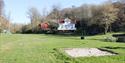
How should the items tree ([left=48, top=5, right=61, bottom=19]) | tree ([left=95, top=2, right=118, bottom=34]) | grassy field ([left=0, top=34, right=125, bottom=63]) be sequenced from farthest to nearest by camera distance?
tree ([left=48, top=5, right=61, bottom=19])
tree ([left=95, top=2, right=118, bottom=34])
grassy field ([left=0, top=34, right=125, bottom=63])

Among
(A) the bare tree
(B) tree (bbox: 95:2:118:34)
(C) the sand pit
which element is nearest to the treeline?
(B) tree (bbox: 95:2:118:34)

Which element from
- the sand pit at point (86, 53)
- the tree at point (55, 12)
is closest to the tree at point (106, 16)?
the tree at point (55, 12)

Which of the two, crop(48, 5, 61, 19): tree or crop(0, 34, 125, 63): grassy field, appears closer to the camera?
crop(0, 34, 125, 63): grassy field

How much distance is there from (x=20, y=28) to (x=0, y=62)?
7255 centimetres

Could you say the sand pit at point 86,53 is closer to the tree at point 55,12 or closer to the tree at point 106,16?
the tree at point 106,16

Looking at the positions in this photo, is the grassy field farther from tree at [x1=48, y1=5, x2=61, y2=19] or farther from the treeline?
tree at [x1=48, y1=5, x2=61, y2=19]

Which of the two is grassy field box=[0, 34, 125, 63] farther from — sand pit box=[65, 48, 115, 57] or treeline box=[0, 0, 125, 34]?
treeline box=[0, 0, 125, 34]

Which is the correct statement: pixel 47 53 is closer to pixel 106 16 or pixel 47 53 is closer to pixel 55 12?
pixel 106 16

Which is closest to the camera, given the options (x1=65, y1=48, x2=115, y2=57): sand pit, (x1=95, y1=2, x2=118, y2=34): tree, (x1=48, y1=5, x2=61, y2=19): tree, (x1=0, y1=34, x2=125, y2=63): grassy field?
(x1=0, y1=34, x2=125, y2=63): grassy field

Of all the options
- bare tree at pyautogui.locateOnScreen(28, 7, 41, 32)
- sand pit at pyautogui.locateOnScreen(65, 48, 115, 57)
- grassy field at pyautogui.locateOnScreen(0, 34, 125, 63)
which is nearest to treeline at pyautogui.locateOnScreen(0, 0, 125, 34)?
bare tree at pyautogui.locateOnScreen(28, 7, 41, 32)

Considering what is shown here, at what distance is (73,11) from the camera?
7762 cm

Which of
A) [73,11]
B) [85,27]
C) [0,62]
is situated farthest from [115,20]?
[0,62]

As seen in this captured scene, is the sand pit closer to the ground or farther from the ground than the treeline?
closer to the ground

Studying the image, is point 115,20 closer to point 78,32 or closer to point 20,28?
point 78,32
